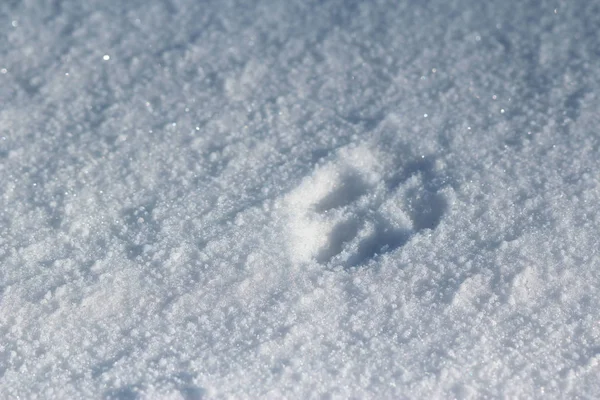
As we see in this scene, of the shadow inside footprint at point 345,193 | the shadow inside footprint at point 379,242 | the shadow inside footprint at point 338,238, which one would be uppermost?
the shadow inside footprint at point 345,193

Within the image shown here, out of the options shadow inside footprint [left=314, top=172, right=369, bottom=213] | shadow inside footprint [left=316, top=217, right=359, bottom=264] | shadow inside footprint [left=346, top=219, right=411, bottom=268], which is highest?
shadow inside footprint [left=314, top=172, right=369, bottom=213]

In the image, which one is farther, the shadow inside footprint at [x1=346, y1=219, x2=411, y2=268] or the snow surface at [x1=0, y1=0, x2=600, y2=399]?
the shadow inside footprint at [x1=346, y1=219, x2=411, y2=268]

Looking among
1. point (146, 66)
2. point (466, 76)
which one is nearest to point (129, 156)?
point (146, 66)

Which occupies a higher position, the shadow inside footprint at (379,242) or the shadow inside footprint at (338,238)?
the shadow inside footprint at (338,238)

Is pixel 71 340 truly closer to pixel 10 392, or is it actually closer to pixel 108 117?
pixel 10 392

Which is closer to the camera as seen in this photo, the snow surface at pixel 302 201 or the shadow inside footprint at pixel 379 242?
the snow surface at pixel 302 201
